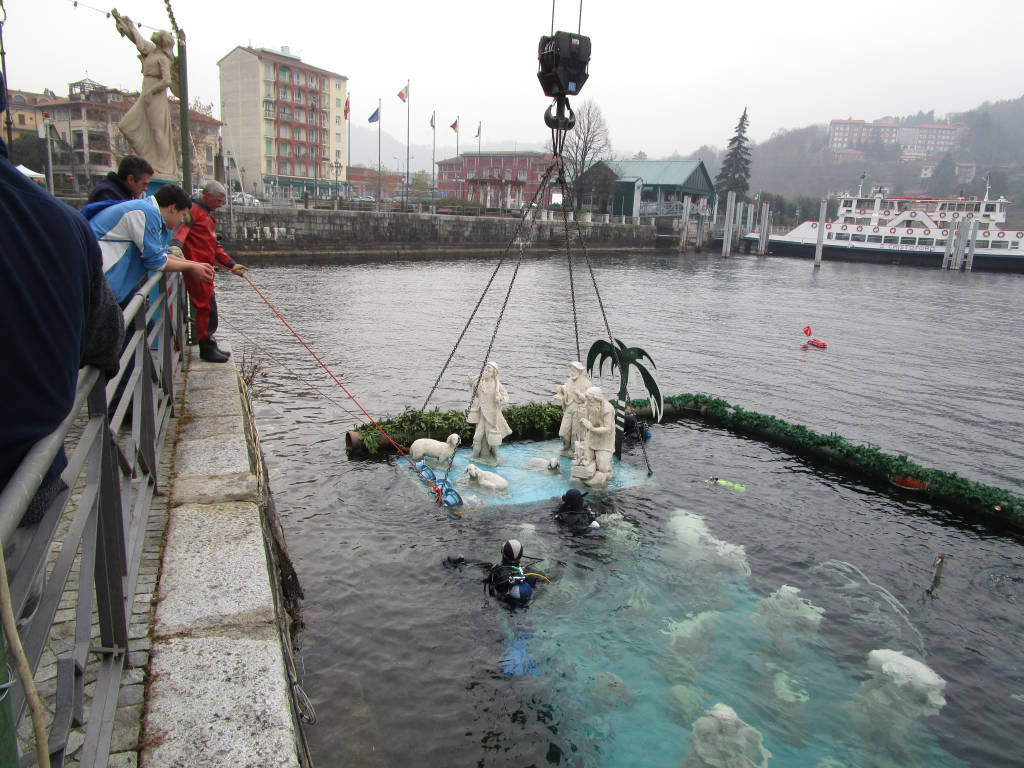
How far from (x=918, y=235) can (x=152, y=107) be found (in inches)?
3332

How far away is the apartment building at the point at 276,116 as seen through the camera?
Answer: 83750 millimetres

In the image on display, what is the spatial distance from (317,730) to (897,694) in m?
5.59

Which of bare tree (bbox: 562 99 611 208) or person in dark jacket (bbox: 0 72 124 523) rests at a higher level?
bare tree (bbox: 562 99 611 208)

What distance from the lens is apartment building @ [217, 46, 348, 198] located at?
3297 inches

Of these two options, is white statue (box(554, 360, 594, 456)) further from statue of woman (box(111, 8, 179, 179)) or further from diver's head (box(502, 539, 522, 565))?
statue of woman (box(111, 8, 179, 179))

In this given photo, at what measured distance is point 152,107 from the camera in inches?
360

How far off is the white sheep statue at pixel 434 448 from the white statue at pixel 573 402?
201 centimetres

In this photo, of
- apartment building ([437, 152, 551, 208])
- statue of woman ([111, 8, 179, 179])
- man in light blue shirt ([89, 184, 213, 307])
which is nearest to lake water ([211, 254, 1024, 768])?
man in light blue shirt ([89, 184, 213, 307])

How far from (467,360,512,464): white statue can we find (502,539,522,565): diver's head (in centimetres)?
372

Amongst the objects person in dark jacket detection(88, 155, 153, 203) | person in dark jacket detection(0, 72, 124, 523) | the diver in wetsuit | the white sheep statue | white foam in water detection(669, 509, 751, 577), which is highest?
person in dark jacket detection(88, 155, 153, 203)

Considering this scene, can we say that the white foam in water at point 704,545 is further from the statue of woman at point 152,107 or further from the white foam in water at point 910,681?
the statue of woman at point 152,107

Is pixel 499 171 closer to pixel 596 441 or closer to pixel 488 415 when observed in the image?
pixel 488 415

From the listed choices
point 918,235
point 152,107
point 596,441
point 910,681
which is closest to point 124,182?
point 152,107

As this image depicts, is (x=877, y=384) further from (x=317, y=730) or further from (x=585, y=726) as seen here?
(x=317, y=730)
